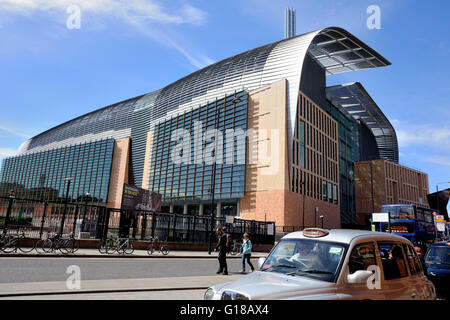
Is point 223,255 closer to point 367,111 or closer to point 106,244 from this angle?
point 106,244

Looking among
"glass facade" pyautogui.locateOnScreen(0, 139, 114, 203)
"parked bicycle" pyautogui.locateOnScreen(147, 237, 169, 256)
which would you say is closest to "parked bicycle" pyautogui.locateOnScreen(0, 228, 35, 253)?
"parked bicycle" pyautogui.locateOnScreen(147, 237, 169, 256)

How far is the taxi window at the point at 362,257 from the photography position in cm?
393

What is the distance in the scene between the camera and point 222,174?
5006 cm

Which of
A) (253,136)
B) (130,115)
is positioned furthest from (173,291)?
(130,115)

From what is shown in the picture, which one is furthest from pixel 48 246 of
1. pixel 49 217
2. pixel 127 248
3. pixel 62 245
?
pixel 127 248

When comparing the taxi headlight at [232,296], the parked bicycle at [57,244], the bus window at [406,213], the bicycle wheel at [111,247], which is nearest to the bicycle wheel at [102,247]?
the bicycle wheel at [111,247]

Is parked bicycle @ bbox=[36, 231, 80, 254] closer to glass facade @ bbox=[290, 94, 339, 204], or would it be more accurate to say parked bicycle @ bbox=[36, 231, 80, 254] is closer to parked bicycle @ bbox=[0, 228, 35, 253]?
parked bicycle @ bbox=[0, 228, 35, 253]

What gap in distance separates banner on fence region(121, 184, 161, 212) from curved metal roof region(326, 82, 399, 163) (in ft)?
151

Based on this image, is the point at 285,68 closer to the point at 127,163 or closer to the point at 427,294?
the point at 127,163

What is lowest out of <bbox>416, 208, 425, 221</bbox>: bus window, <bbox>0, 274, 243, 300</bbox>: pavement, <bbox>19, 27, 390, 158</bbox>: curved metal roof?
<bbox>0, 274, 243, 300</bbox>: pavement

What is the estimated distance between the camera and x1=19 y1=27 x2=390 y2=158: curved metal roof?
158ft

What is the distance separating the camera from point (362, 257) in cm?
408

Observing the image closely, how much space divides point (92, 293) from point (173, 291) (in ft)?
6.13

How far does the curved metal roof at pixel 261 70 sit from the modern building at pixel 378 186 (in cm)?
Answer: 2270
